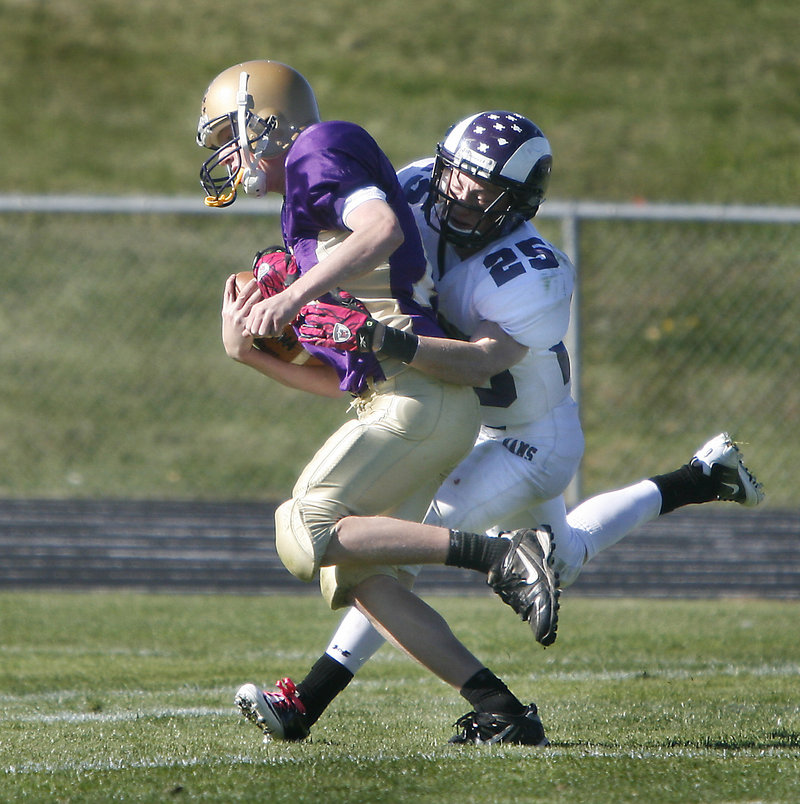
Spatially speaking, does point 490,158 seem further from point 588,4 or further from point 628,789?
point 588,4

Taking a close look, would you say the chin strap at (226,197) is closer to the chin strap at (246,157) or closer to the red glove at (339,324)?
the chin strap at (246,157)

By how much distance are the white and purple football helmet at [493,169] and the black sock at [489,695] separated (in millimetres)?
1200

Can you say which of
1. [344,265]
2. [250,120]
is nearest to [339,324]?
[344,265]

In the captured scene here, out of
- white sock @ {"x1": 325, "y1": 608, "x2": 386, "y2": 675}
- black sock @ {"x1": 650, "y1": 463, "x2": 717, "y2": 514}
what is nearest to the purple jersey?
white sock @ {"x1": 325, "y1": 608, "x2": 386, "y2": 675}

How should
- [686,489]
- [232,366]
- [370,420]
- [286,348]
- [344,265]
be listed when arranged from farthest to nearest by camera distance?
1. [232,366]
2. [686,489]
3. [286,348]
4. [370,420]
5. [344,265]

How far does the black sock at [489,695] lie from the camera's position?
3246mm

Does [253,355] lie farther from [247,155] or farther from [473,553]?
[473,553]

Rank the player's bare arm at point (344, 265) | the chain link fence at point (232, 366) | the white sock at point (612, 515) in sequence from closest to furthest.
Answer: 1. the player's bare arm at point (344, 265)
2. the white sock at point (612, 515)
3. the chain link fence at point (232, 366)

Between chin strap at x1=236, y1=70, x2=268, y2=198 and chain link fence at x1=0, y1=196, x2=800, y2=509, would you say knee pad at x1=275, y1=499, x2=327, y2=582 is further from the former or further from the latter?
chain link fence at x1=0, y1=196, x2=800, y2=509

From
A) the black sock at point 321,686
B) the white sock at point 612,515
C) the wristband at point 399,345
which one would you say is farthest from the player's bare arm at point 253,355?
the white sock at point 612,515

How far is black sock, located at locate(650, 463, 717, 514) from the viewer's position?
4.02m

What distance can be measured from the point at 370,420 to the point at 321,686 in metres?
0.79

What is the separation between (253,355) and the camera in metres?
3.52

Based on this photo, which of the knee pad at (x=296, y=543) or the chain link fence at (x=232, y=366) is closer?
the knee pad at (x=296, y=543)
